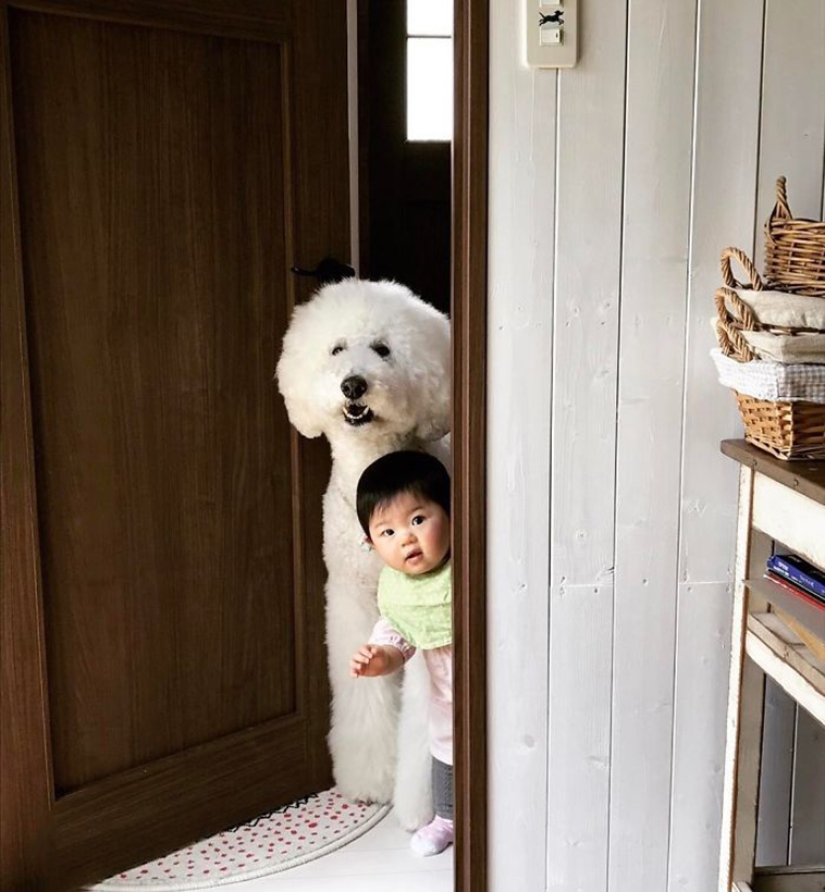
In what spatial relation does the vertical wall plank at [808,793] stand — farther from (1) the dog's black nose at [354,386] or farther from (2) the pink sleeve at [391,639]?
(1) the dog's black nose at [354,386]

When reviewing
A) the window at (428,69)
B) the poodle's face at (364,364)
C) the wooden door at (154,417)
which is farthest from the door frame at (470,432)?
the window at (428,69)

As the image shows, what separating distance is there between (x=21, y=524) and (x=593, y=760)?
3.34ft

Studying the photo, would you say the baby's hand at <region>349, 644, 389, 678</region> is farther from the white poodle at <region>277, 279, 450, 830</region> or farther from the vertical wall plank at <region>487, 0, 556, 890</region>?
the vertical wall plank at <region>487, 0, 556, 890</region>

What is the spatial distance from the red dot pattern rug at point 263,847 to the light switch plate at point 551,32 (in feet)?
4.93

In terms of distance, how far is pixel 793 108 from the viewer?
4.83 ft

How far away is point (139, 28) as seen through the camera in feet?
6.06

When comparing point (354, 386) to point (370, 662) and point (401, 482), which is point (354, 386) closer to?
point (401, 482)

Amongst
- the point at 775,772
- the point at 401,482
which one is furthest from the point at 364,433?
the point at 775,772

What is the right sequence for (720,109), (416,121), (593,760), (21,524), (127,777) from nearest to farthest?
(720,109) < (593,760) < (21,524) < (127,777) < (416,121)

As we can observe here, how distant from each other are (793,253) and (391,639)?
1.01m

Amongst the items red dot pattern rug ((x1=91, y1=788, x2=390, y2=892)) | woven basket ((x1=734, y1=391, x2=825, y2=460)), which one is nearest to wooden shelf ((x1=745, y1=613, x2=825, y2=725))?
woven basket ((x1=734, y1=391, x2=825, y2=460))

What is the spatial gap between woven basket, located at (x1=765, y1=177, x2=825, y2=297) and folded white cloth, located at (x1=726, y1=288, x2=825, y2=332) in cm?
2

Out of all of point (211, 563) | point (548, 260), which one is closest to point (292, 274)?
point (211, 563)

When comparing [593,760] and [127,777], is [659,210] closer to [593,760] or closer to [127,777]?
[593,760]
